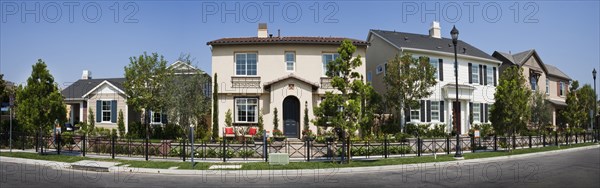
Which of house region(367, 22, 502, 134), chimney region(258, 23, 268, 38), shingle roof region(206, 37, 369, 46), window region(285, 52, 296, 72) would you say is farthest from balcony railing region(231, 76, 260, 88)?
house region(367, 22, 502, 134)

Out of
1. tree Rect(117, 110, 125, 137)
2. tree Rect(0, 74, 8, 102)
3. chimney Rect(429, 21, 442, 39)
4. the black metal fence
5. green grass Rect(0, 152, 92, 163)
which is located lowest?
green grass Rect(0, 152, 92, 163)

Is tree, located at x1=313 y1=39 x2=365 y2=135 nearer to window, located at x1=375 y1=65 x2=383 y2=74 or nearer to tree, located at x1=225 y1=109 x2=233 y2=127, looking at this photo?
tree, located at x1=225 y1=109 x2=233 y2=127

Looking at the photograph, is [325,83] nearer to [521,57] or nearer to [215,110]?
[215,110]

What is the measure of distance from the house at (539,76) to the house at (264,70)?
691 inches

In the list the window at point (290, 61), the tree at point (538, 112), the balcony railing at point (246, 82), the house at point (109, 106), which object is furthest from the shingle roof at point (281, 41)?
the tree at point (538, 112)

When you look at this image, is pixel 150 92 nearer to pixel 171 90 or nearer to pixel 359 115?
pixel 171 90

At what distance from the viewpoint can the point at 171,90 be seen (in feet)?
77.2

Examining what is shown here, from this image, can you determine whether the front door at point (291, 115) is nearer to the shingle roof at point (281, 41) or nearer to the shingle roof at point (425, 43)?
the shingle roof at point (281, 41)

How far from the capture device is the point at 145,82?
86.1 ft

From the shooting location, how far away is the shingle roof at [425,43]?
28398 millimetres

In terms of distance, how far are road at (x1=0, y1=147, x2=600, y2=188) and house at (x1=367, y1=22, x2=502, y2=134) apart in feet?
39.9

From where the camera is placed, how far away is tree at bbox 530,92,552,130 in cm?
3011

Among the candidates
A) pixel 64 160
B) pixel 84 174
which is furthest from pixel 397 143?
pixel 64 160

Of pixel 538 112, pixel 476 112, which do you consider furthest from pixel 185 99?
pixel 538 112
